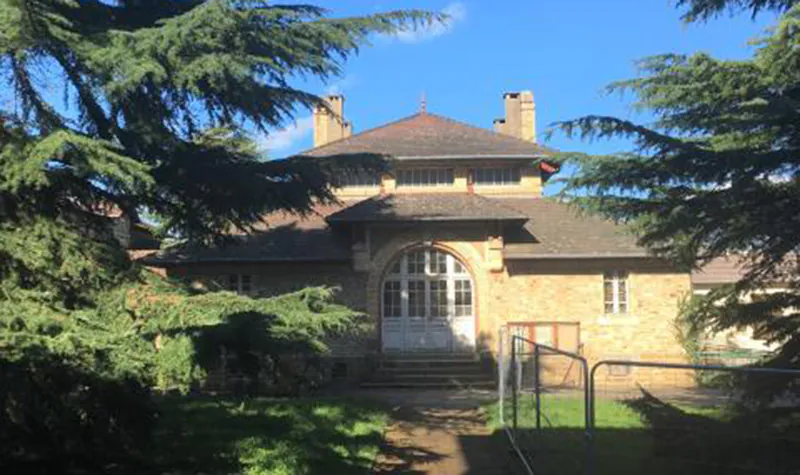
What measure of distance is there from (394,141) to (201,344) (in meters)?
17.0

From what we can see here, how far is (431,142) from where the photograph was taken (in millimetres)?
25828

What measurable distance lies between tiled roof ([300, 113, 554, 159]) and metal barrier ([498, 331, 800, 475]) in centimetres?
1599

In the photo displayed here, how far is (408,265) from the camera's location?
20.3m

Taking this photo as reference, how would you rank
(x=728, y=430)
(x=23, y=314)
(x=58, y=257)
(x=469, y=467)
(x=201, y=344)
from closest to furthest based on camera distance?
(x=728, y=430), (x=23, y=314), (x=469, y=467), (x=58, y=257), (x=201, y=344)

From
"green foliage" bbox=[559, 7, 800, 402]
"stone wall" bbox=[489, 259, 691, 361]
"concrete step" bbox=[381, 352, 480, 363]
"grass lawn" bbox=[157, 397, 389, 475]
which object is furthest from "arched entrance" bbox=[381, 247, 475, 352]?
"green foliage" bbox=[559, 7, 800, 402]

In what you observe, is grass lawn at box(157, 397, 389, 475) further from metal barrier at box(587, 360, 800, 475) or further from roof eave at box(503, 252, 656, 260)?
roof eave at box(503, 252, 656, 260)

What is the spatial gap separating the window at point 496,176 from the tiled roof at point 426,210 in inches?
131

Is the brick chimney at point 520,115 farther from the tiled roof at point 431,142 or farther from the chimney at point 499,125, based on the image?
the tiled roof at point 431,142

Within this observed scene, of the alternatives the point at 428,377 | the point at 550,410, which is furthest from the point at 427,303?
the point at 550,410

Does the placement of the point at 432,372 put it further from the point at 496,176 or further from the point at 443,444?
the point at 443,444

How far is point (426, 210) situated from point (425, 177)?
4.86 meters

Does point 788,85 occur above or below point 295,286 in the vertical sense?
above

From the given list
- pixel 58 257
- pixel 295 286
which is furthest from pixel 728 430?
pixel 295 286

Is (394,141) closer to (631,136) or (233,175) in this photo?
(233,175)
